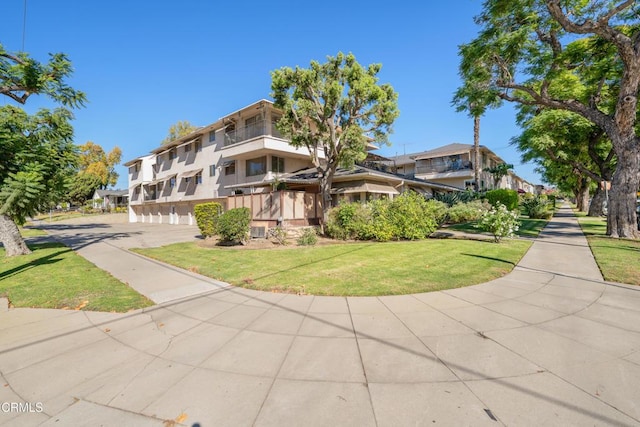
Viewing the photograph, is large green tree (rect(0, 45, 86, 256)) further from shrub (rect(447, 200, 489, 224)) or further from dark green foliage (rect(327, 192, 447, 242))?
shrub (rect(447, 200, 489, 224))

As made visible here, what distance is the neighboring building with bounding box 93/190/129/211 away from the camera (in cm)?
5683

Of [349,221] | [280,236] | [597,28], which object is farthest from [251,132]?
[597,28]

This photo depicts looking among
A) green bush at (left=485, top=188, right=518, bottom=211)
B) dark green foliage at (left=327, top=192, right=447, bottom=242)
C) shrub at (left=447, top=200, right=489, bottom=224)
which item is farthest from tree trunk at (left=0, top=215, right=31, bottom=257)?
green bush at (left=485, top=188, right=518, bottom=211)

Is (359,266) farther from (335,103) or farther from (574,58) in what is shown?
(574,58)

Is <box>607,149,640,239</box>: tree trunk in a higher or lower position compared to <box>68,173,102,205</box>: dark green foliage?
lower

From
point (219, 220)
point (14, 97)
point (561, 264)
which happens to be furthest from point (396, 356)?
point (14, 97)

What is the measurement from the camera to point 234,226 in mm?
12375

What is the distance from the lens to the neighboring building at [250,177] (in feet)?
56.2

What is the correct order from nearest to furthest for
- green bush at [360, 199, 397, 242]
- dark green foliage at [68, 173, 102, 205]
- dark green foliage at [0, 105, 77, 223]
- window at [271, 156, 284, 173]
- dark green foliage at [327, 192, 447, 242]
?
dark green foliage at [0, 105, 77, 223]
green bush at [360, 199, 397, 242]
dark green foliage at [327, 192, 447, 242]
window at [271, 156, 284, 173]
dark green foliage at [68, 173, 102, 205]

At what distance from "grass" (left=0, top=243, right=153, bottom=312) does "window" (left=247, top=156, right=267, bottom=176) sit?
13.9m

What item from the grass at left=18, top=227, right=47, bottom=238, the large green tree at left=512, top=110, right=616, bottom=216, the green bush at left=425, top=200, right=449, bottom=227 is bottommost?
the grass at left=18, top=227, right=47, bottom=238

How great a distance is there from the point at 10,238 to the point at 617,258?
2199 cm

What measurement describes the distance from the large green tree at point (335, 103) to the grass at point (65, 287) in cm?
991

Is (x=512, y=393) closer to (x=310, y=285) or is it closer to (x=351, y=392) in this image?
(x=351, y=392)
